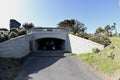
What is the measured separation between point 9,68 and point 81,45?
11219 millimetres

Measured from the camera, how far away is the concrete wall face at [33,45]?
1886 centimetres

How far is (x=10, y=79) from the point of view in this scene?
13391mm

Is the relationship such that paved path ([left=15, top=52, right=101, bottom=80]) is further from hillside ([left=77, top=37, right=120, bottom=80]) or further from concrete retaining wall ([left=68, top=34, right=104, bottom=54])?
concrete retaining wall ([left=68, top=34, right=104, bottom=54])

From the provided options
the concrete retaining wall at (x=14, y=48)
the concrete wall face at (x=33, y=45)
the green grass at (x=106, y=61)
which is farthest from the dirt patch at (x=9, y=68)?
the green grass at (x=106, y=61)

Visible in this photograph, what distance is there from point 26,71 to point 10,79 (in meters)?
2.36

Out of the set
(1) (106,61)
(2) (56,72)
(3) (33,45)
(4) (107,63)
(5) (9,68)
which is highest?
(3) (33,45)

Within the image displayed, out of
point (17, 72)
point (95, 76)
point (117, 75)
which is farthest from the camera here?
point (17, 72)

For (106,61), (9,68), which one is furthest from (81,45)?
(9,68)

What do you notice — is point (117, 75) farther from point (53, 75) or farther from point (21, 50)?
point (21, 50)

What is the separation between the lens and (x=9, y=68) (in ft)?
51.8

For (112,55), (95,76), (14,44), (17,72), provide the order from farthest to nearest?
(14,44), (112,55), (17,72), (95,76)

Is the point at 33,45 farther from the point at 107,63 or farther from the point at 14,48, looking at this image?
the point at 107,63

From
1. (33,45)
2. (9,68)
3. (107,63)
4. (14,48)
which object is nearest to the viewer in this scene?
(107,63)

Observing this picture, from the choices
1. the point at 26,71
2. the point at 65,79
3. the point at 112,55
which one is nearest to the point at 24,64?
the point at 26,71
